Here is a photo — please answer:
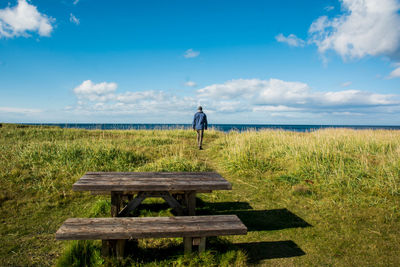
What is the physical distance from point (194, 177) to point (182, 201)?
3.93 ft

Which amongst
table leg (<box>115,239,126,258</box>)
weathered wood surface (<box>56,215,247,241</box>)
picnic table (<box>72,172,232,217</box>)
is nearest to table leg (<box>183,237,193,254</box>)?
weathered wood surface (<box>56,215,247,241</box>)

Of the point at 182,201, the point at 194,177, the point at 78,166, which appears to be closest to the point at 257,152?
the point at 182,201

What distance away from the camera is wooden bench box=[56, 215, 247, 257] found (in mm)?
2738

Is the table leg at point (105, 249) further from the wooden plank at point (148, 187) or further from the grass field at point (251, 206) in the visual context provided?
the wooden plank at point (148, 187)

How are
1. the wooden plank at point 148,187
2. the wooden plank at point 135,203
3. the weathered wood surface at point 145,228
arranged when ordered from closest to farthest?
the weathered wood surface at point 145,228
the wooden plank at point 148,187
the wooden plank at point 135,203

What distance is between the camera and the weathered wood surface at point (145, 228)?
2.73 m

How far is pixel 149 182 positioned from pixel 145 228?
88 centimetres

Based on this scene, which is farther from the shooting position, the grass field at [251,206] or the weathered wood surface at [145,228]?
the grass field at [251,206]

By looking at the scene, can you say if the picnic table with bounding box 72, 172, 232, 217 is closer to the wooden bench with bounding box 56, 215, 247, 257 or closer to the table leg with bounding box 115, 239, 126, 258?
the wooden bench with bounding box 56, 215, 247, 257

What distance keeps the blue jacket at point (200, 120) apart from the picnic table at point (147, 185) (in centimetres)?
797

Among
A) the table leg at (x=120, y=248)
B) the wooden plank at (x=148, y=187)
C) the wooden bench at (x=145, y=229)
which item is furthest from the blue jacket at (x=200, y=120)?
the table leg at (x=120, y=248)

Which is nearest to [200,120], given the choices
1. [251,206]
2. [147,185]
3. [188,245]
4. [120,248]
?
[251,206]

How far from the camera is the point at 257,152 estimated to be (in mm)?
9461

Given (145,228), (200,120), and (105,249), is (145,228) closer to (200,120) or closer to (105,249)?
(105,249)
